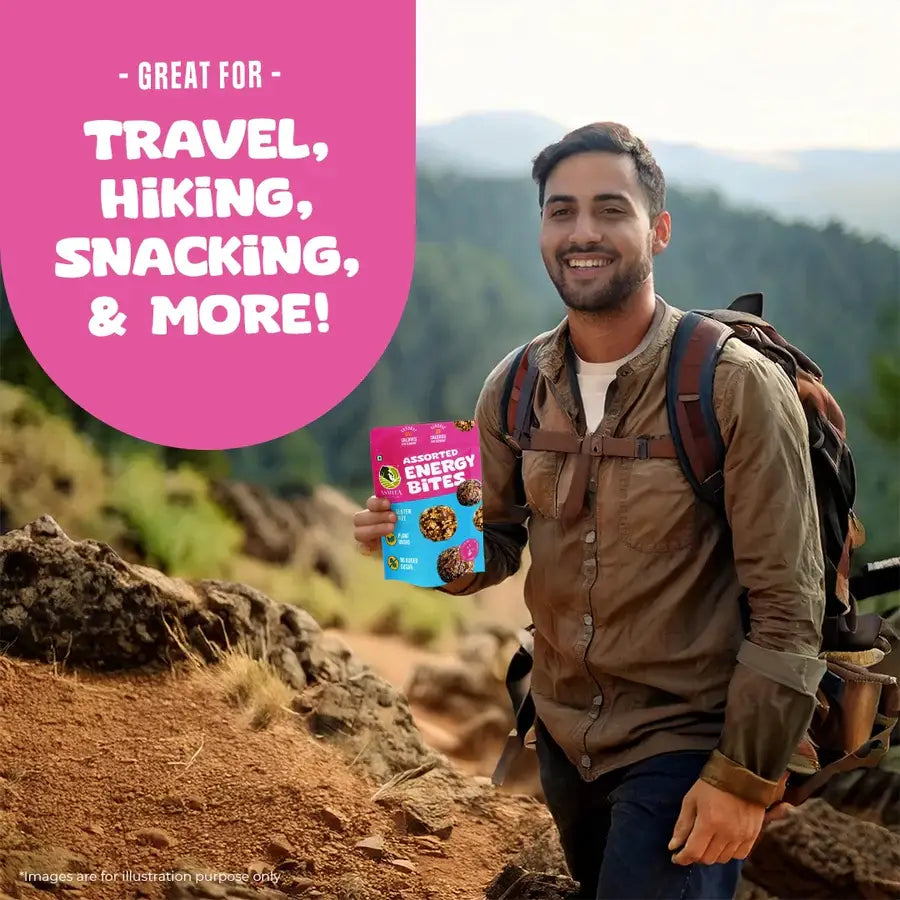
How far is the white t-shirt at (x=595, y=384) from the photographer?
2086 millimetres

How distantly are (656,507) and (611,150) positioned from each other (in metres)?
0.68

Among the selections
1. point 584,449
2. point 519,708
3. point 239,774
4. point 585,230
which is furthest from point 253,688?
point 585,230

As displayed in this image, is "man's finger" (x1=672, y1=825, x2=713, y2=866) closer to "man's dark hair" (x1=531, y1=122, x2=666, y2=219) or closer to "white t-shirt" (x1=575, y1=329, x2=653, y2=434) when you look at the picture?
"white t-shirt" (x1=575, y1=329, x2=653, y2=434)

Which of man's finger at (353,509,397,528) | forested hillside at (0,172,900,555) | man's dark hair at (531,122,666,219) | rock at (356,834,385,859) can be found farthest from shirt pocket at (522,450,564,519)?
forested hillside at (0,172,900,555)

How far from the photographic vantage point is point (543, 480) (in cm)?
214

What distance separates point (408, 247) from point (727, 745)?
1.96 metres

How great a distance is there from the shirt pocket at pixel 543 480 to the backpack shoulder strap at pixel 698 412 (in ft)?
0.93

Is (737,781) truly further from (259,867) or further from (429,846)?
(259,867)

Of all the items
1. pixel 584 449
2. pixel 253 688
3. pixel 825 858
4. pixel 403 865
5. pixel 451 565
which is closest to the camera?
pixel 584 449

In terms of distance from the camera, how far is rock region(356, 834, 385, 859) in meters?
2.84

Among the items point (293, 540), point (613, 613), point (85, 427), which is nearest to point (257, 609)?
point (293, 540)

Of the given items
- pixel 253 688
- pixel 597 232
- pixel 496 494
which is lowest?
pixel 253 688

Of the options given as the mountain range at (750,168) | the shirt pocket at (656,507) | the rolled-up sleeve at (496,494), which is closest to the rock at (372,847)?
the rolled-up sleeve at (496,494)

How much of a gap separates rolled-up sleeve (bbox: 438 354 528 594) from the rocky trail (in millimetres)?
951
